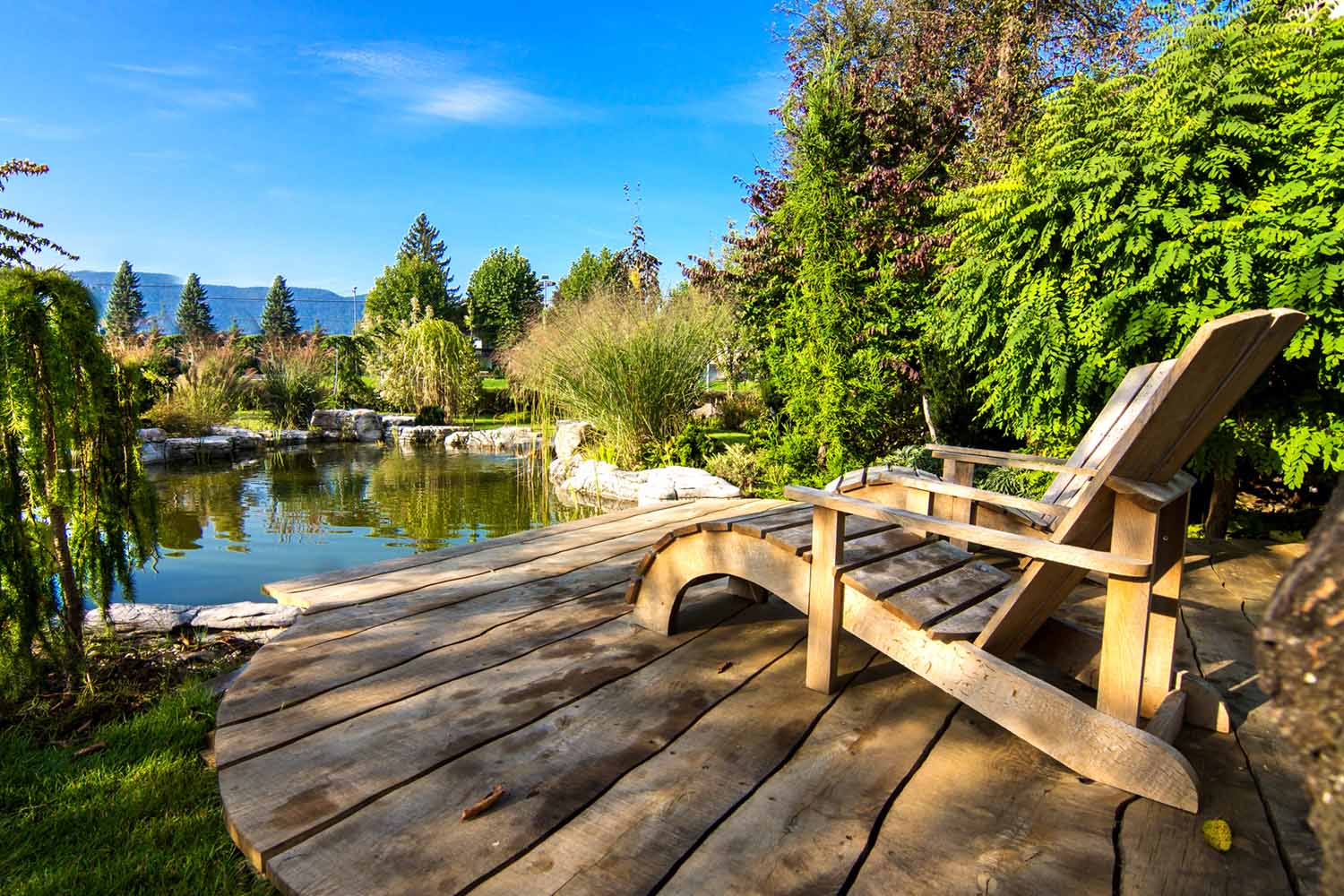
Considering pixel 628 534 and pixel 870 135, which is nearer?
pixel 628 534

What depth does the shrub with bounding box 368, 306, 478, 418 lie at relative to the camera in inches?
634

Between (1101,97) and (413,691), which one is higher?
(1101,97)

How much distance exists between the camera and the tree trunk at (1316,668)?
0.43 metres

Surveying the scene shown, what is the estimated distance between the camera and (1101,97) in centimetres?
387

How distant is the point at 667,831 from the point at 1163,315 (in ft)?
11.2

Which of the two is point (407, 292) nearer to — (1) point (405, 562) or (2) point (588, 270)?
Answer: (2) point (588, 270)

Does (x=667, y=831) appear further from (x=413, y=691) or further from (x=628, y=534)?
(x=628, y=534)

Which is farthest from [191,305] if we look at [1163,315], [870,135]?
[1163,315]

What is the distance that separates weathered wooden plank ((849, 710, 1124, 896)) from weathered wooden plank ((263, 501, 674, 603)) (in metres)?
2.46

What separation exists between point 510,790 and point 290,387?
1530cm

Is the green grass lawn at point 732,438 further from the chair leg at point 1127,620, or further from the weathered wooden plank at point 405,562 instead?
the chair leg at point 1127,620

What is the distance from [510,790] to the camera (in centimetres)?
154

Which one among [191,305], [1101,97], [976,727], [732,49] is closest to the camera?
[976,727]

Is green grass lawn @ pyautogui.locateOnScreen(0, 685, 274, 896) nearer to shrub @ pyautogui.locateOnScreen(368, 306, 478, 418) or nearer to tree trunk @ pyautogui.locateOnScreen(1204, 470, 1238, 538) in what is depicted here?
tree trunk @ pyautogui.locateOnScreen(1204, 470, 1238, 538)
